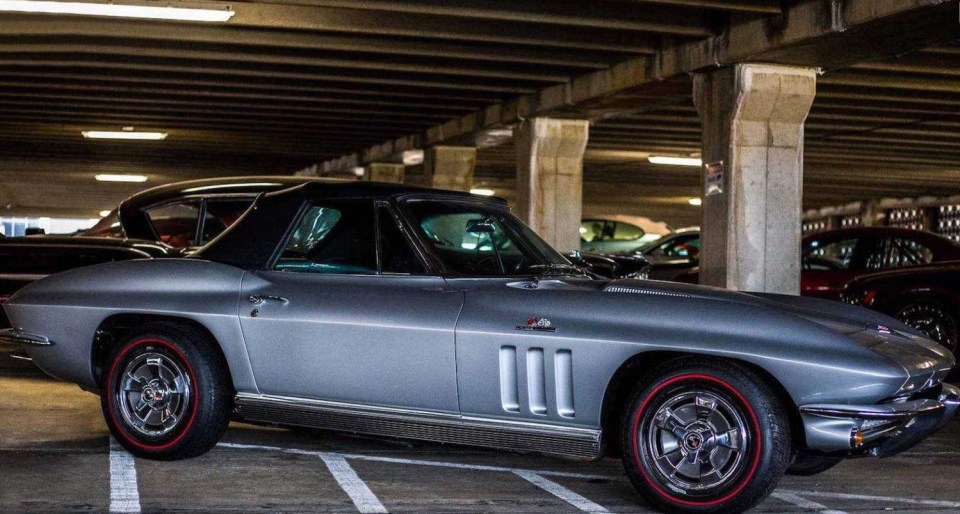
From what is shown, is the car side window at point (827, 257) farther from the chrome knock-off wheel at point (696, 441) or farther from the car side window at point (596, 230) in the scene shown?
the car side window at point (596, 230)

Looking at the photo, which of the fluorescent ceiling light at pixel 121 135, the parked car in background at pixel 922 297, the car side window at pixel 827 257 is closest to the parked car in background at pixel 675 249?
the car side window at pixel 827 257

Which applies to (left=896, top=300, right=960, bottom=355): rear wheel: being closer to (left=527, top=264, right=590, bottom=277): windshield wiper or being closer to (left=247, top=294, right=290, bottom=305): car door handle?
(left=527, top=264, right=590, bottom=277): windshield wiper

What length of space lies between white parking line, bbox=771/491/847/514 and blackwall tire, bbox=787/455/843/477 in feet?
0.43

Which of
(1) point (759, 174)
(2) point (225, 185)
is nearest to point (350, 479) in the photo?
(2) point (225, 185)

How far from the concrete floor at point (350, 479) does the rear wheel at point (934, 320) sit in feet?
15.4

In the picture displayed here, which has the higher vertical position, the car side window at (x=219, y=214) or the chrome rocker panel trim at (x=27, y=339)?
the car side window at (x=219, y=214)

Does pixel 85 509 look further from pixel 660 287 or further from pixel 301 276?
pixel 660 287

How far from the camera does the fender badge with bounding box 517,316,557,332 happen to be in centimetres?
555

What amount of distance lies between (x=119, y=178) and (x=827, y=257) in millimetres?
27877

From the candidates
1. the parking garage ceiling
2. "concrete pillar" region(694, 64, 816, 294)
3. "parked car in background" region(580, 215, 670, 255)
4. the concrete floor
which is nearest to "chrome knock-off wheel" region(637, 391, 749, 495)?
the concrete floor

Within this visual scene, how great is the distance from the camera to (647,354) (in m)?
5.51

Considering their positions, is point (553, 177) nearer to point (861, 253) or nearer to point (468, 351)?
point (861, 253)

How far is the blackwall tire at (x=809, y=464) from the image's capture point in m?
5.41

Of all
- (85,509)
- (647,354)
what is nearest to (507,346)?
(647,354)
